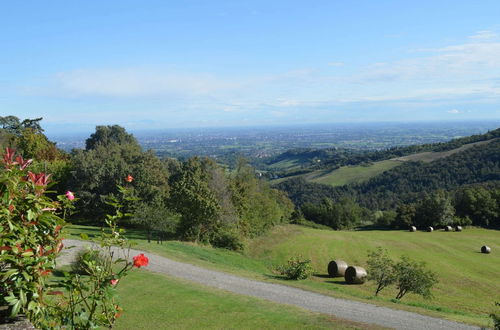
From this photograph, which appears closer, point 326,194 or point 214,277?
point 214,277

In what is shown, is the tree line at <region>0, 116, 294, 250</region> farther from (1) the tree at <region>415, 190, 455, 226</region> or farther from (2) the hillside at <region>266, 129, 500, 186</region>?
(2) the hillside at <region>266, 129, 500, 186</region>

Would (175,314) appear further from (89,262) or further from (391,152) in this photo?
(391,152)

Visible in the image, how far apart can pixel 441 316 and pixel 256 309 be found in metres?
8.34

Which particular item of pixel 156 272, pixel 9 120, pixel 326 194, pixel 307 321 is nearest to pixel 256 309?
pixel 307 321

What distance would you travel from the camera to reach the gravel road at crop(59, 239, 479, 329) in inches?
573

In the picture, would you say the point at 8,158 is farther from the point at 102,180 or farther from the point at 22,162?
the point at 102,180

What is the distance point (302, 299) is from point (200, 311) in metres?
5.69

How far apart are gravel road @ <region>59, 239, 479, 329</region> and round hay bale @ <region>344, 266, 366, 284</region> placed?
434 inches

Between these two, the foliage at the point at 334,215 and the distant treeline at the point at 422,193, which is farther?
the foliage at the point at 334,215

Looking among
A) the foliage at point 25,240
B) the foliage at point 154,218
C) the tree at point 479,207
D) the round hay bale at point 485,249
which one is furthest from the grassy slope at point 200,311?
the tree at point 479,207

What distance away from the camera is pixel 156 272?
19.7 m

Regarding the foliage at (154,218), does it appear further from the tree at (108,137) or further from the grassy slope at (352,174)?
the grassy slope at (352,174)

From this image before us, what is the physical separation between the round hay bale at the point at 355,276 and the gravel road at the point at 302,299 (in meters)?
11.0

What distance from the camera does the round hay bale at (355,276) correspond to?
93.2 feet
